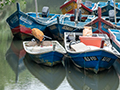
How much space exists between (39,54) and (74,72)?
1.66 meters

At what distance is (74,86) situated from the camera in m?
10.6

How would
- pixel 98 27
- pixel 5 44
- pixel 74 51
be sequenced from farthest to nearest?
1. pixel 5 44
2. pixel 98 27
3. pixel 74 51

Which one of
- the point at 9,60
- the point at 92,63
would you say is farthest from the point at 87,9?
the point at 92,63

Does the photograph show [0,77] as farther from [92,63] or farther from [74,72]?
[92,63]

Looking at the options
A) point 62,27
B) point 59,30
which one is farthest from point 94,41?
point 59,30

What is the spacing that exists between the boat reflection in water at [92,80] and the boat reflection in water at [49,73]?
1.29ft

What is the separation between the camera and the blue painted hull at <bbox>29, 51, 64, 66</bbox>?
11220 mm

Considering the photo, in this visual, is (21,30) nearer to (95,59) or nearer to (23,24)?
(23,24)

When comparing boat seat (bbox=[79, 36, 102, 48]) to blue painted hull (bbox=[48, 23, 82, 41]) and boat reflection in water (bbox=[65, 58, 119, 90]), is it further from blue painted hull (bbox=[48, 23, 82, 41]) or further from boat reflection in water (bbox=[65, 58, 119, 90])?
blue painted hull (bbox=[48, 23, 82, 41])

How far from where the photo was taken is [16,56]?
45.4 ft

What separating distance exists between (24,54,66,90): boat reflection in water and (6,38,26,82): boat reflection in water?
497 millimetres

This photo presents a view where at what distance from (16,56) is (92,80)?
15.6 ft

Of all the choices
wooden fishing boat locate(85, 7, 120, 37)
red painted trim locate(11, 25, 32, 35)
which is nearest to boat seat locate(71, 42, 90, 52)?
wooden fishing boat locate(85, 7, 120, 37)

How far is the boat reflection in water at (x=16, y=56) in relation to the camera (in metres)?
12.4
